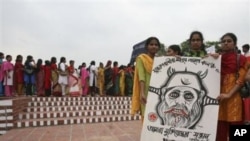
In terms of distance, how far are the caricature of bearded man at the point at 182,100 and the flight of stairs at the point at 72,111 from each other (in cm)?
530

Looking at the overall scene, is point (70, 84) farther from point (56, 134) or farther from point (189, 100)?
point (189, 100)

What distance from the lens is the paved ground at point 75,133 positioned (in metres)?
6.50

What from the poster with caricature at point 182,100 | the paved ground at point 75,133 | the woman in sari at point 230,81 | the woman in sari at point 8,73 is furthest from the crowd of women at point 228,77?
the woman in sari at point 8,73

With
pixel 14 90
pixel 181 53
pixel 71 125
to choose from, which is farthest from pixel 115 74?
pixel 181 53

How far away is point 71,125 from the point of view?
8.47 m

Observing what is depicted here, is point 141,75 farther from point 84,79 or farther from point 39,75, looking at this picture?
point 84,79

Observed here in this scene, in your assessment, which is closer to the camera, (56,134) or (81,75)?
(56,134)

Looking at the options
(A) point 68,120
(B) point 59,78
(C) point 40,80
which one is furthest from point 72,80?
(A) point 68,120

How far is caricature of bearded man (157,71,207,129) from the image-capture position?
11.4ft

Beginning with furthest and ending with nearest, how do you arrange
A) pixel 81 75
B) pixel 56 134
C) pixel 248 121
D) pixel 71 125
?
pixel 81 75, pixel 71 125, pixel 56 134, pixel 248 121

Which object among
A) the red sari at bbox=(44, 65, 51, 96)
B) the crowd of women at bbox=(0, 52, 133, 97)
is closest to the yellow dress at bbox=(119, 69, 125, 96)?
the crowd of women at bbox=(0, 52, 133, 97)

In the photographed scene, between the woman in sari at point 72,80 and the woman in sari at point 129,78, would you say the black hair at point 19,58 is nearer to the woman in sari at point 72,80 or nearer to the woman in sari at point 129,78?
the woman in sari at point 72,80

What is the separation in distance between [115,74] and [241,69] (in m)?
10.1

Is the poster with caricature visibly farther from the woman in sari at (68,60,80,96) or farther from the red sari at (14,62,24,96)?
the woman in sari at (68,60,80,96)
